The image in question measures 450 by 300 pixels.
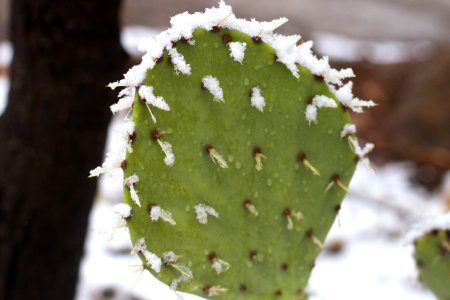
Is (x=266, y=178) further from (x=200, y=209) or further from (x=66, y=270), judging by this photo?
(x=66, y=270)

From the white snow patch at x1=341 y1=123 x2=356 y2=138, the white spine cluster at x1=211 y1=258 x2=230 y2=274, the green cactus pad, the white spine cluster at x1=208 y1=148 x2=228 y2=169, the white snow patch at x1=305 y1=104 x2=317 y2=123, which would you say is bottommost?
the white spine cluster at x1=211 y1=258 x2=230 y2=274

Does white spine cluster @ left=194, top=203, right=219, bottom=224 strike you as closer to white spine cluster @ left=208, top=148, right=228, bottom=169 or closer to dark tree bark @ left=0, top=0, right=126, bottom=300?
white spine cluster @ left=208, top=148, right=228, bottom=169

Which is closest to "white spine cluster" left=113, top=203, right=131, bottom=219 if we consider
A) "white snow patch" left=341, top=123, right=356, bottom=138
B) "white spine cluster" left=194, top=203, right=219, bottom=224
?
"white spine cluster" left=194, top=203, right=219, bottom=224

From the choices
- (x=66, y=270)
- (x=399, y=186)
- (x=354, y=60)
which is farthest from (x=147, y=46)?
(x=354, y=60)

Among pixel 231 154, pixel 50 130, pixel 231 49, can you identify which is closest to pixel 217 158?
pixel 231 154

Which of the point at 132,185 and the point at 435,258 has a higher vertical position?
the point at 435,258

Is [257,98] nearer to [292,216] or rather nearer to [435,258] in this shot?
[292,216]

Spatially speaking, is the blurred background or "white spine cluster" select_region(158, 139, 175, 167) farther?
the blurred background

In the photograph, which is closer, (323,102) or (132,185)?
(132,185)
